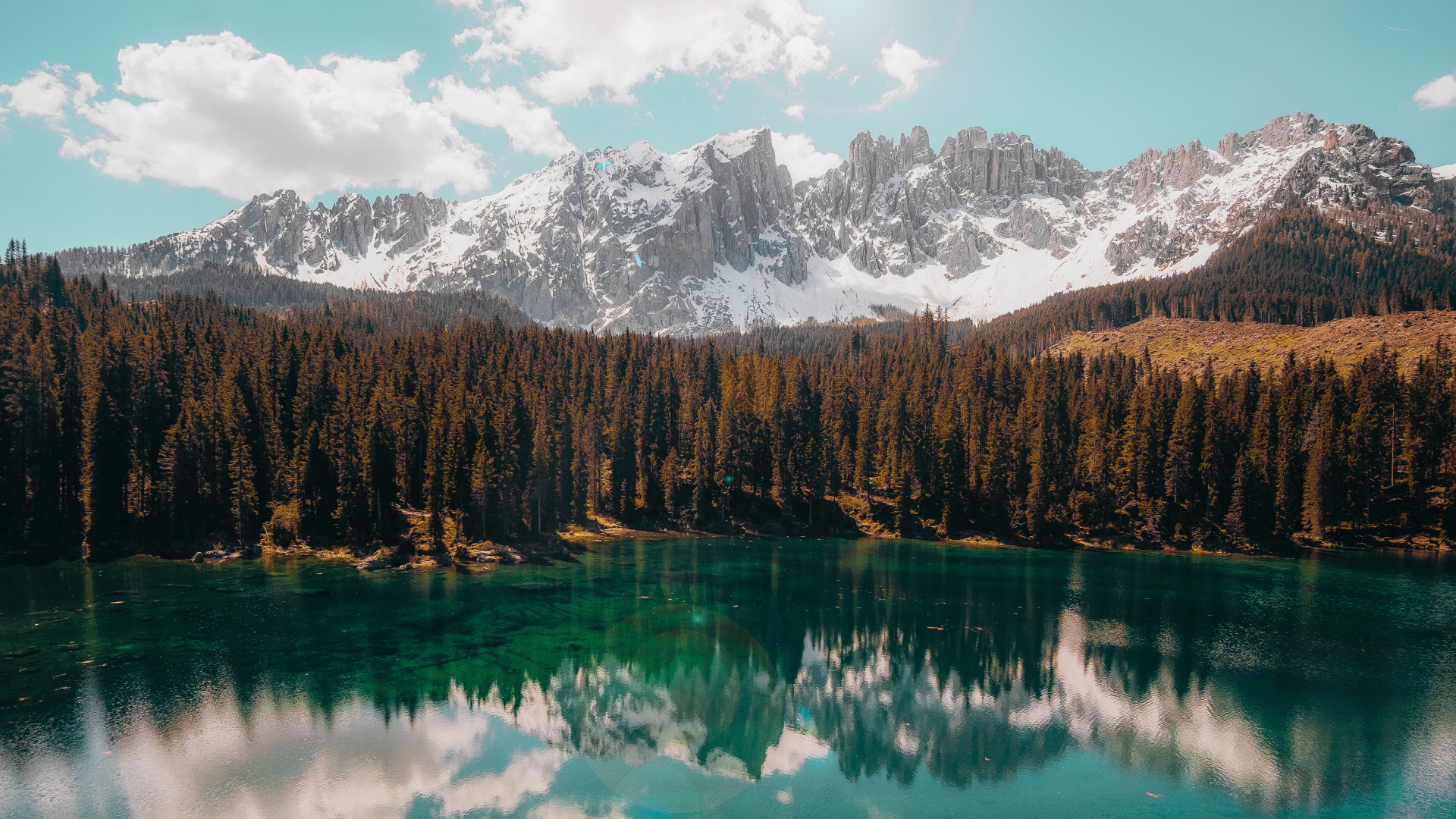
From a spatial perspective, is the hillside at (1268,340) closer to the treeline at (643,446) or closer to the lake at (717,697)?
the treeline at (643,446)

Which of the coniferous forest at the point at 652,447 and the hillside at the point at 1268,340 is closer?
the coniferous forest at the point at 652,447

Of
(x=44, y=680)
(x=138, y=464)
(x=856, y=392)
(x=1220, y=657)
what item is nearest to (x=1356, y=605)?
(x=1220, y=657)

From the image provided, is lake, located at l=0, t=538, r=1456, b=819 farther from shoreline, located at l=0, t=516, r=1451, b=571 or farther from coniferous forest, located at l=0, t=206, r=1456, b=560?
coniferous forest, located at l=0, t=206, r=1456, b=560

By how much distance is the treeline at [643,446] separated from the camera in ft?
280

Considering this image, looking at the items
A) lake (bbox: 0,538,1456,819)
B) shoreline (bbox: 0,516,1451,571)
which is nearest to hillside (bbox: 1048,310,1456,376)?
shoreline (bbox: 0,516,1451,571)

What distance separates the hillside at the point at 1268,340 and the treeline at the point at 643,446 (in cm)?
1572

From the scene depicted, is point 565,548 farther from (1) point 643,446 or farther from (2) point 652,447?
(2) point 652,447

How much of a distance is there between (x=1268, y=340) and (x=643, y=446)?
140 meters

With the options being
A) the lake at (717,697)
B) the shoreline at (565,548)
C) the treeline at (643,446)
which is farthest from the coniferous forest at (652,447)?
the lake at (717,697)

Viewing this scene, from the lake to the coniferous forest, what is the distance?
1528 centimetres

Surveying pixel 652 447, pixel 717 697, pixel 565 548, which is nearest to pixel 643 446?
pixel 652 447

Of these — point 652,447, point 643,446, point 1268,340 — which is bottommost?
point 652,447

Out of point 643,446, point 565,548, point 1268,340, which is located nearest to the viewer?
point 565,548

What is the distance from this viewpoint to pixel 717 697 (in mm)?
44156
